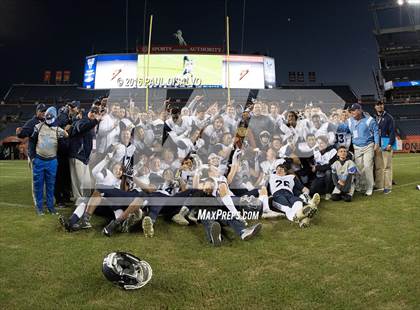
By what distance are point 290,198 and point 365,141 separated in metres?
2.77

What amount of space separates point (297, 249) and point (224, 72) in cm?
2663

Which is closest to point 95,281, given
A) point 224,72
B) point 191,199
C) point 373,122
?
point 191,199

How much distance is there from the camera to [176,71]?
97.3ft

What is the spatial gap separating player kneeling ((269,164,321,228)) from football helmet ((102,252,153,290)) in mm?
2751

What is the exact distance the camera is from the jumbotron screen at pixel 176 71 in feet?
97.1

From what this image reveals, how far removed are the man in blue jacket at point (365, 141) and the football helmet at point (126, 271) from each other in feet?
19.0

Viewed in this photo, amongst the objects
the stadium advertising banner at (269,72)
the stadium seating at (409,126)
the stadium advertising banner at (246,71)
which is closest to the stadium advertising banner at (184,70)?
the stadium advertising banner at (246,71)

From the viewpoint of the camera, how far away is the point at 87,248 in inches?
178

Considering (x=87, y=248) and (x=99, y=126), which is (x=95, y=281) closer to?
(x=87, y=248)

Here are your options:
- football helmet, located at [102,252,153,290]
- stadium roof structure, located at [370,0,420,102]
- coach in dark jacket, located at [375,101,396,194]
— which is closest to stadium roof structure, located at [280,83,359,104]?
stadium roof structure, located at [370,0,420,102]

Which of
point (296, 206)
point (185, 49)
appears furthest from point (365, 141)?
point (185, 49)

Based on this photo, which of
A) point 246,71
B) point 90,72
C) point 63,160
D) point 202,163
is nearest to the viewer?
point 202,163

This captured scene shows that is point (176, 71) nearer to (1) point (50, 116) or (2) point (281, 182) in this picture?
(1) point (50, 116)

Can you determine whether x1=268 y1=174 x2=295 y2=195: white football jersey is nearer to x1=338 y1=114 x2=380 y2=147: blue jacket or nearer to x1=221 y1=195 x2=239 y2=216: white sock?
x1=221 y1=195 x2=239 y2=216: white sock
